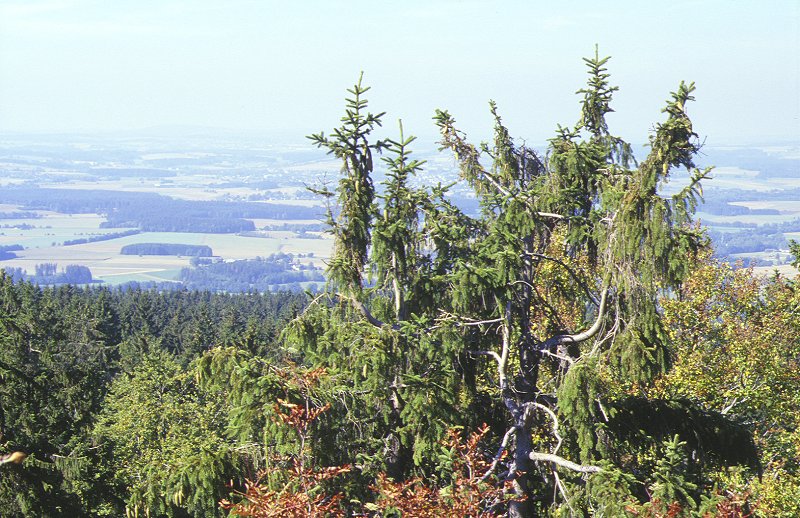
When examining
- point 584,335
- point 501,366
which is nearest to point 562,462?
point 501,366

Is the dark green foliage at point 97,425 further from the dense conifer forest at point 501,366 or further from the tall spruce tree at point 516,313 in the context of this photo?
the tall spruce tree at point 516,313

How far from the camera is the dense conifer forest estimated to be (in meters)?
12.6

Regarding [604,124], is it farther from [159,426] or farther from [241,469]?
[159,426]

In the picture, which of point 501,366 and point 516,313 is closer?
point 501,366

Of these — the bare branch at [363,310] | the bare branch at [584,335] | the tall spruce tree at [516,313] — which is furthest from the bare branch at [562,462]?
the bare branch at [363,310]

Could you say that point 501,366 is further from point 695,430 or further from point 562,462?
point 695,430

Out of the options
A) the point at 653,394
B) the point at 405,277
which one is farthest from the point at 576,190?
the point at 653,394

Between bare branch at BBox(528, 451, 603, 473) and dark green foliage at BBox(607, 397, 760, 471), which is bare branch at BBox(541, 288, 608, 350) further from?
bare branch at BBox(528, 451, 603, 473)

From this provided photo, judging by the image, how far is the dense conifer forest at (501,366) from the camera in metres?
12.6

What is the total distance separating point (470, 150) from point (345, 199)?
314 centimetres

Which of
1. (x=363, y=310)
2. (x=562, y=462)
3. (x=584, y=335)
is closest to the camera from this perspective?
(x=562, y=462)

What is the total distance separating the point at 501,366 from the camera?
14.9 metres

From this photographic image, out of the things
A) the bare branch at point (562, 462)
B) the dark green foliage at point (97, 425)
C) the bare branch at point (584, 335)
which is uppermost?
the bare branch at point (584, 335)

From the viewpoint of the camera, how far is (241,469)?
1330cm
